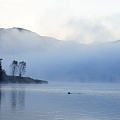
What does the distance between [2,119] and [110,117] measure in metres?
14.9

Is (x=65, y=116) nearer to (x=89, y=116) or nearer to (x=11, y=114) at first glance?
(x=89, y=116)

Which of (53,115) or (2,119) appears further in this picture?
(53,115)

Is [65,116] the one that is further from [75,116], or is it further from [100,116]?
[100,116]

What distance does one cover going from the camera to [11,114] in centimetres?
5350

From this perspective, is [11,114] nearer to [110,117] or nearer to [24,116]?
Result: [24,116]

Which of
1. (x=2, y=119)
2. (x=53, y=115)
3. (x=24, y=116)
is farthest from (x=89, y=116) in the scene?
(x=2, y=119)

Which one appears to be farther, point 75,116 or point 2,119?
point 75,116

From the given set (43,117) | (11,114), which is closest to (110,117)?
(43,117)

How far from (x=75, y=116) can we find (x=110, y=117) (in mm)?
4816

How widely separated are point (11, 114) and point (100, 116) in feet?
40.7

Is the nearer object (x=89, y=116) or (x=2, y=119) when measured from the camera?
(x=2, y=119)

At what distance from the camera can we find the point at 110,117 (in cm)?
5241

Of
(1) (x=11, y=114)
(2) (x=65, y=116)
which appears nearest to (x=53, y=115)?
(2) (x=65, y=116)

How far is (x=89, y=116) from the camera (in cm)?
5322
